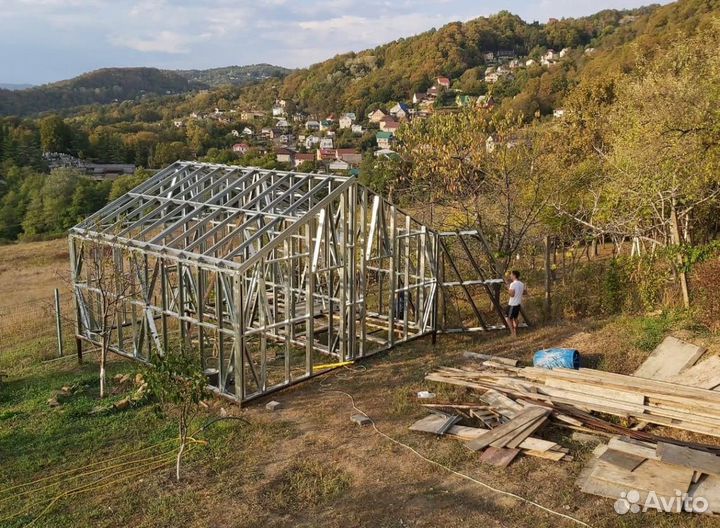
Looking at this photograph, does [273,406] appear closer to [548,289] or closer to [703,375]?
[703,375]

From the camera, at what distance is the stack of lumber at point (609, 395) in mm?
9523

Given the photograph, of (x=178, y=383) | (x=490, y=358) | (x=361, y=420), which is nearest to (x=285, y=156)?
(x=490, y=358)

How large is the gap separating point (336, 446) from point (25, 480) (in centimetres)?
487

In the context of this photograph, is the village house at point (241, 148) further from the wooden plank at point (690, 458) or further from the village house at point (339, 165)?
the wooden plank at point (690, 458)

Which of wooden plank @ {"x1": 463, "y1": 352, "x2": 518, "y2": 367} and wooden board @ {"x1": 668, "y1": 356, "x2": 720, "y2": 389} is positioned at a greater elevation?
wooden board @ {"x1": 668, "y1": 356, "x2": 720, "y2": 389}

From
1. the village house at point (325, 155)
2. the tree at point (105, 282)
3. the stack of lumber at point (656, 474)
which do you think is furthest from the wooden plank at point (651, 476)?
the village house at point (325, 155)

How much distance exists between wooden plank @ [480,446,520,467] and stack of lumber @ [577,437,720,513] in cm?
105

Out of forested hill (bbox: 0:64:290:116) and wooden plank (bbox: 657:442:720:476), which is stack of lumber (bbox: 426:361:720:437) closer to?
wooden plank (bbox: 657:442:720:476)

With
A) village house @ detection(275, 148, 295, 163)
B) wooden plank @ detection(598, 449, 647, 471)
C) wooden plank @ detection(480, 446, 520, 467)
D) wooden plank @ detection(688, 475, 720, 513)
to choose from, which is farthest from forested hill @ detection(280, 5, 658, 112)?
wooden plank @ detection(688, 475, 720, 513)

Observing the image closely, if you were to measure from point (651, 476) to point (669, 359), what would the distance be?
4.78 meters

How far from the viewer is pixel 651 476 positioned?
8039mm

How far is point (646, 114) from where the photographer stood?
16.1m

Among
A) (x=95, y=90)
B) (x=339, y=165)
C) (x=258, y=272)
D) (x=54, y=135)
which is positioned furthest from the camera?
(x=95, y=90)

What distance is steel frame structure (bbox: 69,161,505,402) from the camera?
12.6 meters
